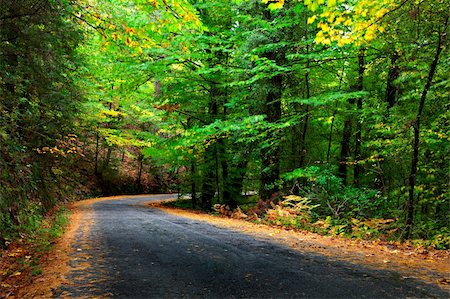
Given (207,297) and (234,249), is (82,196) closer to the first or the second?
(234,249)

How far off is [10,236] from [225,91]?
406 inches

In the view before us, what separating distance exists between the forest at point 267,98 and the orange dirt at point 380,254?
4.14 feet

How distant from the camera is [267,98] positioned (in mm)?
13531

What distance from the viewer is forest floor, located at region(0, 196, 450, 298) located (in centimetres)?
425

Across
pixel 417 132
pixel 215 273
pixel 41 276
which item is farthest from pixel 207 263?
pixel 417 132

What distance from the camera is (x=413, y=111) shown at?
10.6 m

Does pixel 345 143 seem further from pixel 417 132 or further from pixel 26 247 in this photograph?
pixel 26 247

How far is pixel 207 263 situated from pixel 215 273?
A: 0.57 m

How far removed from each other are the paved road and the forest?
3036mm

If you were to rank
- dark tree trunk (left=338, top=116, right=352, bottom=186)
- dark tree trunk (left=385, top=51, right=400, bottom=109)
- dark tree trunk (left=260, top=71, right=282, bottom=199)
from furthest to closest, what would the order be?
dark tree trunk (left=338, top=116, right=352, bottom=186)
dark tree trunk (left=260, top=71, right=282, bottom=199)
dark tree trunk (left=385, top=51, right=400, bottom=109)

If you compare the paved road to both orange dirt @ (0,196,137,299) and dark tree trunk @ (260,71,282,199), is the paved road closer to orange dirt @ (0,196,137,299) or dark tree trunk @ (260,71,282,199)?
orange dirt @ (0,196,137,299)

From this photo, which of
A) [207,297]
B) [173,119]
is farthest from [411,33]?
[173,119]

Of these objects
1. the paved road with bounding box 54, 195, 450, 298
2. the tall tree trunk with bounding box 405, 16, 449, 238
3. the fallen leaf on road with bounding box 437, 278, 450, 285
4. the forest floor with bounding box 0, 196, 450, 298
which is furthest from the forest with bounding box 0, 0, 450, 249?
the fallen leaf on road with bounding box 437, 278, 450, 285

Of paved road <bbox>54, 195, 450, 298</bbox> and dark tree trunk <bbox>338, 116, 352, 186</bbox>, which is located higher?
dark tree trunk <bbox>338, 116, 352, 186</bbox>
